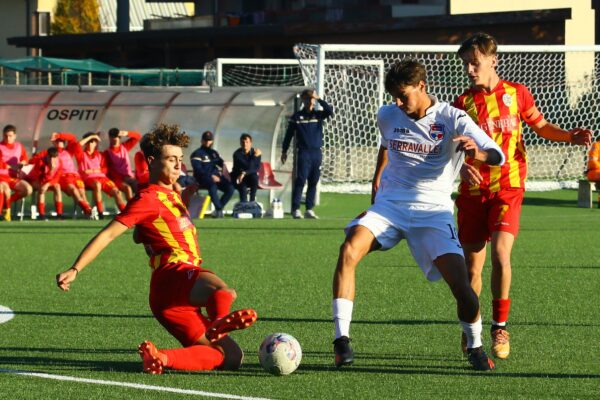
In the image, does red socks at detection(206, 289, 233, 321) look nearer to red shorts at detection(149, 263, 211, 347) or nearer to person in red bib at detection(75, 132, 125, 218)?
red shorts at detection(149, 263, 211, 347)

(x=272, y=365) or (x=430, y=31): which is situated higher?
(x=430, y=31)

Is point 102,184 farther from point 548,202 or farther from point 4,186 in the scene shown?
point 548,202

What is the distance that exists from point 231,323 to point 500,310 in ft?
6.77

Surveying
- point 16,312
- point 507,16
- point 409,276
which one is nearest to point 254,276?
point 409,276

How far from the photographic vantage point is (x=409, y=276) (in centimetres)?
1255

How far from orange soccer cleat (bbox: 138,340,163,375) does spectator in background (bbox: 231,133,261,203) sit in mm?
14742

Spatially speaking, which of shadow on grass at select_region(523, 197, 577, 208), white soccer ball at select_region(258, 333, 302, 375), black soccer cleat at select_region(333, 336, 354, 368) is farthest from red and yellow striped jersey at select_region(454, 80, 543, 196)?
shadow on grass at select_region(523, 197, 577, 208)

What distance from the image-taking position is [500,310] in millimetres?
8070

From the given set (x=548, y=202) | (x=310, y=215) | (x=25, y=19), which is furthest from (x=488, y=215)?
(x=25, y=19)

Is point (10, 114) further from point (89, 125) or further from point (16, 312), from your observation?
point (16, 312)

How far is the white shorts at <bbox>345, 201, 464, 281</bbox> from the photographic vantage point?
7406 mm

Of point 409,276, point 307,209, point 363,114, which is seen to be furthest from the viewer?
point 363,114

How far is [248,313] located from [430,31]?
34793 mm

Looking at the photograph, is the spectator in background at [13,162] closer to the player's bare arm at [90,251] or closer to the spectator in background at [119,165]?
the spectator in background at [119,165]
